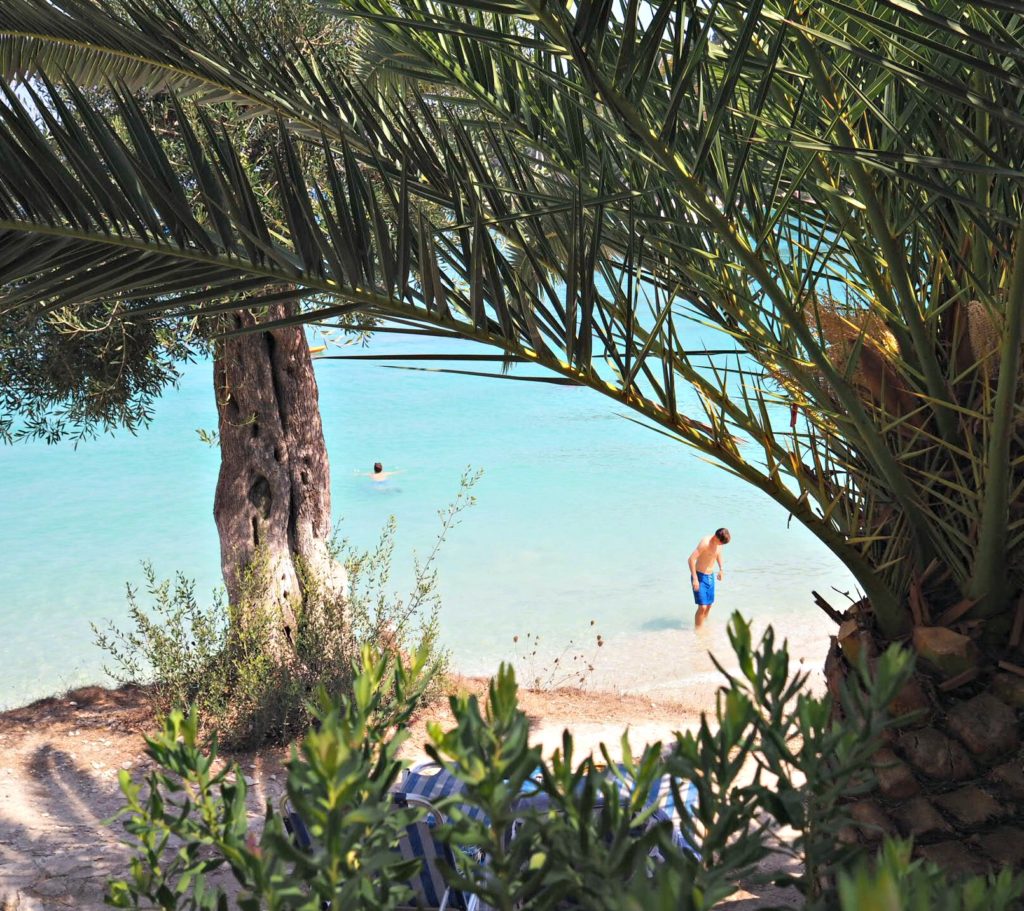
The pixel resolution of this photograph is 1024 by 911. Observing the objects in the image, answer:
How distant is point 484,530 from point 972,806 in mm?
15953

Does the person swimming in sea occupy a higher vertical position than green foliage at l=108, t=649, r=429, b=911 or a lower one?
higher

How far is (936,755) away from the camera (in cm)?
258

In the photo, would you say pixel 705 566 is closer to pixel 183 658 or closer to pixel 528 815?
pixel 183 658

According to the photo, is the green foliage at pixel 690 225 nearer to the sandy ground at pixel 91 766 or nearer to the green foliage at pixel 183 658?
the sandy ground at pixel 91 766

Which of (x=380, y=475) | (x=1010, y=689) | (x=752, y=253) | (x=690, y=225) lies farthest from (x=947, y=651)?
(x=380, y=475)

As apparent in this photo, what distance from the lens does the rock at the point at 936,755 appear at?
256 centimetres

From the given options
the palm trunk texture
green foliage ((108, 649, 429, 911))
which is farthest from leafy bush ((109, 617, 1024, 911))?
the palm trunk texture

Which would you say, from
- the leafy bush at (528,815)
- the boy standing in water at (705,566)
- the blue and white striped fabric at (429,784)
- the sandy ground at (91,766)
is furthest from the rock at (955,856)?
the boy standing in water at (705,566)

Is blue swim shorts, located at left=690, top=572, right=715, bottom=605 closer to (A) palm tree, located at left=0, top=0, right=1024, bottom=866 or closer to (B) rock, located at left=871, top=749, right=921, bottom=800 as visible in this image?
(A) palm tree, located at left=0, top=0, right=1024, bottom=866

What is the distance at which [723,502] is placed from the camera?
20.1 meters

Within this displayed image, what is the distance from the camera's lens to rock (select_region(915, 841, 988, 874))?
2.51 meters

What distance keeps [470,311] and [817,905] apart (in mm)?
1686

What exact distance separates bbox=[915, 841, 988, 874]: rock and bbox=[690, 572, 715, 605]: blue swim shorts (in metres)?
8.74

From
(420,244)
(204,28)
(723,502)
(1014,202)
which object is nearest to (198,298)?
(420,244)
